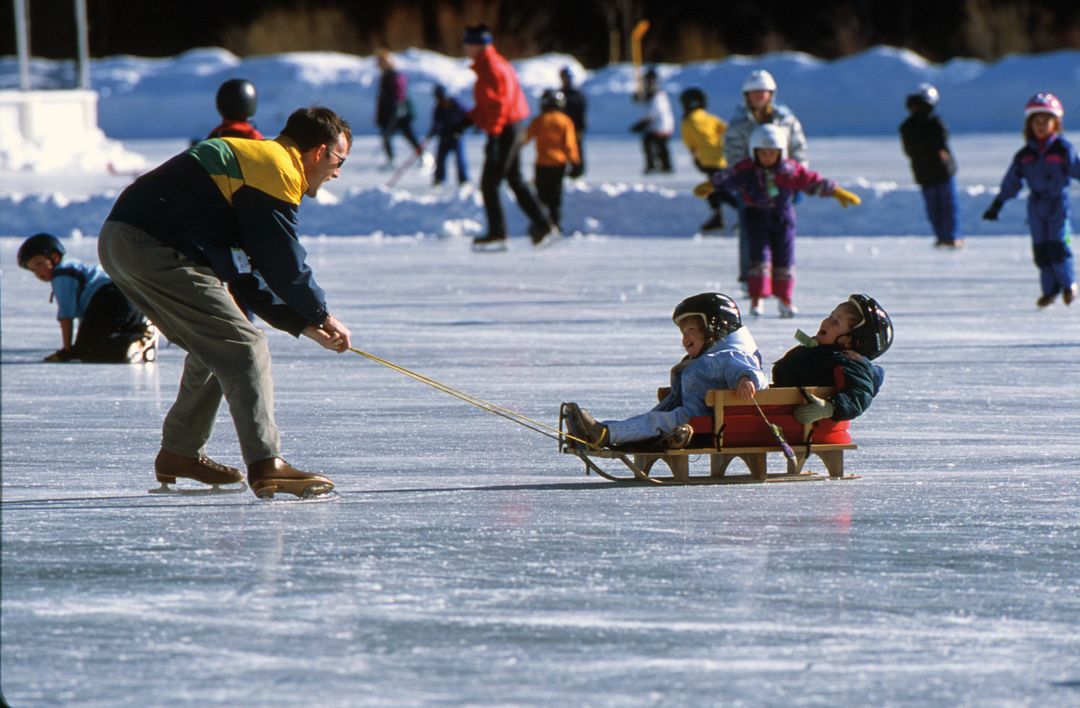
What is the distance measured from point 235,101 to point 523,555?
4063 mm

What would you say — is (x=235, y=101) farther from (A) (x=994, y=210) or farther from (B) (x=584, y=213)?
(B) (x=584, y=213)

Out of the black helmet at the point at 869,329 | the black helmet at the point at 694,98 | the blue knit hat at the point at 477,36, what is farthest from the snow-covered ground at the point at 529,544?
the black helmet at the point at 694,98

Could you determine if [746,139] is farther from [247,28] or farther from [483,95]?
[247,28]

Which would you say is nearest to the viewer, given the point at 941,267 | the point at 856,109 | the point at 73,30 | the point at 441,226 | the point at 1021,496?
the point at 1021,496

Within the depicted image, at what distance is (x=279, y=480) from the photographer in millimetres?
5480

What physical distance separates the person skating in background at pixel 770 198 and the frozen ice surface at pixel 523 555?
4.77 feet

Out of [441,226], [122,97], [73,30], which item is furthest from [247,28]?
[441,226]

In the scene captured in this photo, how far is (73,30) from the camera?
26.3m

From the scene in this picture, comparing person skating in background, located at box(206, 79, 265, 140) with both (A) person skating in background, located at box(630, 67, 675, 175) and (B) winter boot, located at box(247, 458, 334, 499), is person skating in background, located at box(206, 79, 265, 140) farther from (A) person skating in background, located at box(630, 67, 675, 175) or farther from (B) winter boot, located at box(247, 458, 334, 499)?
(A) person skating in background, located at box(630, 67, 675, 175)

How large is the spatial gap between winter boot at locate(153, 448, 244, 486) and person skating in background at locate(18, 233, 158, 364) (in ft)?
11.3

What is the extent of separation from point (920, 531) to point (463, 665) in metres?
1.79

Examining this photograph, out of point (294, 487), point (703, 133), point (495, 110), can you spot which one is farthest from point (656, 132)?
point (294, 487)

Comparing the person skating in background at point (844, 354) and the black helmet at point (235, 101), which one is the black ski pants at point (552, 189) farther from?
the person skating in background at point (844, 354)

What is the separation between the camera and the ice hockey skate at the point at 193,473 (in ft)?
18.8
